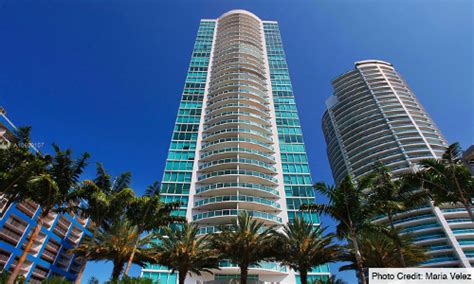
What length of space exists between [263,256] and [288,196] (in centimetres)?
2070

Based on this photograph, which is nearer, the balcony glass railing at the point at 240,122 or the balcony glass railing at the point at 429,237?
the balcony glass railing at the point at 240,122

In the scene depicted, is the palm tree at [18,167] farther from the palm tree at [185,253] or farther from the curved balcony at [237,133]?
the curved balcony at [237,133]

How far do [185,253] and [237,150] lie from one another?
2604cm

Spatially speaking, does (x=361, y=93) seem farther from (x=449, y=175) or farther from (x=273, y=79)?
(x=449, y=175)

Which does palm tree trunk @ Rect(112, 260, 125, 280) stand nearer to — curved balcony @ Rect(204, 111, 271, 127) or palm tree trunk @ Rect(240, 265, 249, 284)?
palm tree trunk @ Rect(240, 265, 249, 284)

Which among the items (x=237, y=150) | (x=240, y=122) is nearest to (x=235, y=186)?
(x=237, y=150)

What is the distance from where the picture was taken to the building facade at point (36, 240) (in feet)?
172

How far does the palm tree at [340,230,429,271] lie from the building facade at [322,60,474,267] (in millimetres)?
46397

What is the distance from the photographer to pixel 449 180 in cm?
1994

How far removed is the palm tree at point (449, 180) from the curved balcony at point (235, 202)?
2388 cm

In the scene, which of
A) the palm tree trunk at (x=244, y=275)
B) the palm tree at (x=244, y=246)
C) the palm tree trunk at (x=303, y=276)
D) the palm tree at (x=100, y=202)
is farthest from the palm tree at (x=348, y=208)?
the palm tree at (x=100, y=202)

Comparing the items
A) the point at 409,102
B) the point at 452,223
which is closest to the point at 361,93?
the point at 409,102

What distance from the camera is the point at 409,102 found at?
362 feet

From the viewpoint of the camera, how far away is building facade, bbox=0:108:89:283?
172 feet
